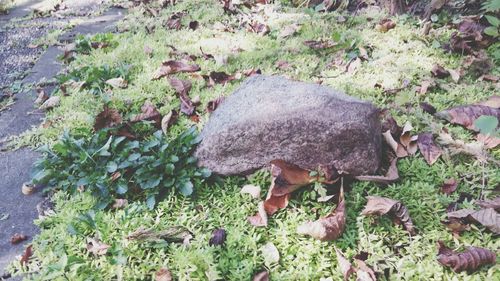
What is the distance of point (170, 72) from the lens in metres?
3.50

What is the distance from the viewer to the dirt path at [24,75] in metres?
2.31

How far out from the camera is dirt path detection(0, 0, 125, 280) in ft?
7.57

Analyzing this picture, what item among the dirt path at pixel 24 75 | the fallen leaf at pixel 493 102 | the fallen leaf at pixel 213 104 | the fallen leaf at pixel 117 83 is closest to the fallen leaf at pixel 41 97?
the dirt path at pixel 24 75

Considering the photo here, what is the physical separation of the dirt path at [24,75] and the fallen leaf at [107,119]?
1.42ft

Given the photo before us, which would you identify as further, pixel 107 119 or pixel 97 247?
pixel 107 119

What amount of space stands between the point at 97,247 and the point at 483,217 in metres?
1.71

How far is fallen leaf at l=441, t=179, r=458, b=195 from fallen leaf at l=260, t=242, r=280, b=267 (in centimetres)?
91

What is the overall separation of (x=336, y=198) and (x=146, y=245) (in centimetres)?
91

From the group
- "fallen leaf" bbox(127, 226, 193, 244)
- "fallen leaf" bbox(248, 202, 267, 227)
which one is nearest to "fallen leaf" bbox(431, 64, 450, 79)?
"fallen leaf" bbox(248, 202, 267, 227)

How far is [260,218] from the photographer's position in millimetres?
2107

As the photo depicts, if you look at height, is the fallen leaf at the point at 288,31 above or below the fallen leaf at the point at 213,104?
above

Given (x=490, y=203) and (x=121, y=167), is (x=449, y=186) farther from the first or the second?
(x=121, y=167)

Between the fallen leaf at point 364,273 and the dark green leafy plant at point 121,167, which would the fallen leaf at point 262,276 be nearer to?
the fallen leaf at point 364,273

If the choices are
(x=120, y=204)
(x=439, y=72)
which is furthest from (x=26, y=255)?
(x=439, y=72)
